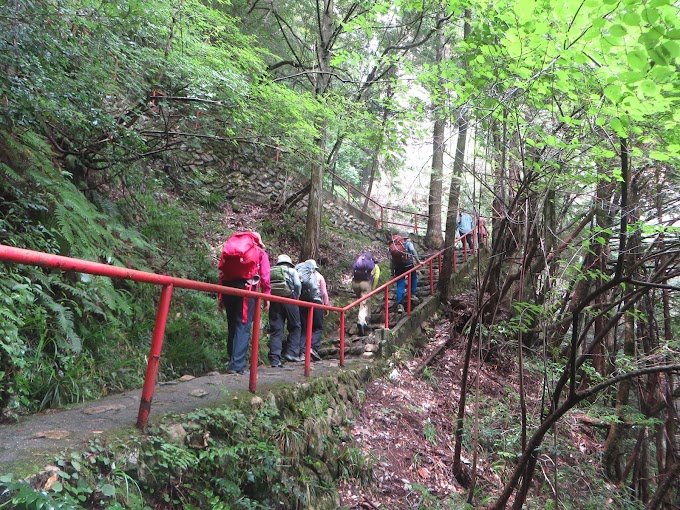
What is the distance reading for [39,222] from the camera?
4.32 m

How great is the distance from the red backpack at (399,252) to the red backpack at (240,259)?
4.98 metres

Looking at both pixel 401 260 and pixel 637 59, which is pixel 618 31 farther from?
pixel 401 260

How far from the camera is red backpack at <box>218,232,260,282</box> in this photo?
4777mm

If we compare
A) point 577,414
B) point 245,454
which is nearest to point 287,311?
point 245,454

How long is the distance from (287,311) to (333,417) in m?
1.58

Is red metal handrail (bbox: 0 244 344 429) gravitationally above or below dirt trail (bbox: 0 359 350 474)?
above

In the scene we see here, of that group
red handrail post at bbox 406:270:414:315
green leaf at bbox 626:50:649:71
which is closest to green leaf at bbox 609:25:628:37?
green leaf at bbox 626:50:649:71

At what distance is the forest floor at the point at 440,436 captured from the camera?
4816mm

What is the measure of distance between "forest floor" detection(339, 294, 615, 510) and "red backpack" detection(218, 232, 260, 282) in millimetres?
2365

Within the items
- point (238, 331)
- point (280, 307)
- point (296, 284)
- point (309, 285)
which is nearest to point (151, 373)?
point (238, 331)

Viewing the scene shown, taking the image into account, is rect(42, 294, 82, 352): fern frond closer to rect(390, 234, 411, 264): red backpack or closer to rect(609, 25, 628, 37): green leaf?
rect(609, 25, 628, 37): green leaf

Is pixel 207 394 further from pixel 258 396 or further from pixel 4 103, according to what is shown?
pixel 4 103

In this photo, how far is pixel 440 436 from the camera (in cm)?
624

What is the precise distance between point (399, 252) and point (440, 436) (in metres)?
4.13
